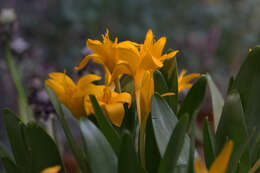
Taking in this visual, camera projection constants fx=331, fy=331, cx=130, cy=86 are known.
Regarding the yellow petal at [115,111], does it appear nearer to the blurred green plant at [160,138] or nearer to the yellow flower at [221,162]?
the blurred green plant at [160,138]

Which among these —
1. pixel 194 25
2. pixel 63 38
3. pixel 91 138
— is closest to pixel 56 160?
pixel 91 138

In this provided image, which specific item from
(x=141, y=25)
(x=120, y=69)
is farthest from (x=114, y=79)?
(x=141, y=25)

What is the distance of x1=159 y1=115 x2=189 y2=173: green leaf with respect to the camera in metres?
0.27

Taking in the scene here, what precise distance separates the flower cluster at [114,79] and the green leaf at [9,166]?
9 centimetres

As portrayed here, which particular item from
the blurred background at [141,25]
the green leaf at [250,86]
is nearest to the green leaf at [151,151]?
the green leaf at [250,86]

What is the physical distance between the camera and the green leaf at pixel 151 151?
361 millimetres

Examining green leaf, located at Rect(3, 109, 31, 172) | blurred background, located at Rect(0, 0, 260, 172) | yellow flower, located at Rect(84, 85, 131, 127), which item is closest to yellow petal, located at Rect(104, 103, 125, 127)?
yellow flower, located at Rect(84, 85, 131, 127)

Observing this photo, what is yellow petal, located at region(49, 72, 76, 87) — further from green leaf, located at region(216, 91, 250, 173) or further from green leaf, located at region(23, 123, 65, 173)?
green leaf, located at region(216, 91, 250, 173)

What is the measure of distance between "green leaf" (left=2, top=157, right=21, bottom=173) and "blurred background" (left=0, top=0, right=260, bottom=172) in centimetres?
123

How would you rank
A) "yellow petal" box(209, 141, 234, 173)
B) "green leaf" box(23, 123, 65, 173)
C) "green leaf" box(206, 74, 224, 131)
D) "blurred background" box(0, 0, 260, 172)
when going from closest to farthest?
"yellow petal" box(209, 141, 234, 173)
"green leaf" box(23, 123, 65, 173)
"green leaf" box(206, 74, 224, 131)
"blurred background" box(0, 0, 260, 172)

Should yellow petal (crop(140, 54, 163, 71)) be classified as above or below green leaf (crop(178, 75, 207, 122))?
above

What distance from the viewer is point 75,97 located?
36 cm

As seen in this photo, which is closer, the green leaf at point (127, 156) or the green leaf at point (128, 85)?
the green leaf at point (127, 156)

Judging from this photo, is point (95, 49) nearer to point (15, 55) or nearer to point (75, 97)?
point (75, 97)
